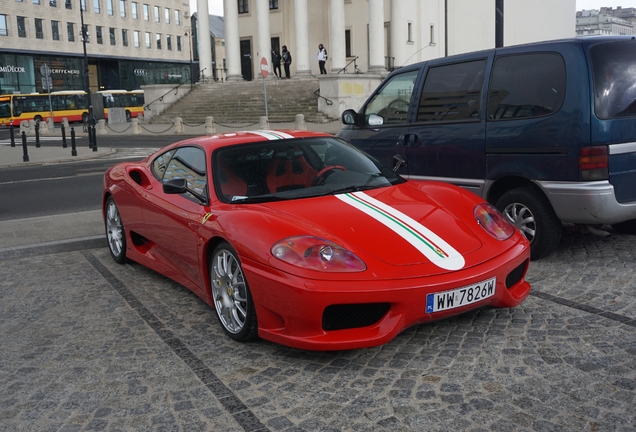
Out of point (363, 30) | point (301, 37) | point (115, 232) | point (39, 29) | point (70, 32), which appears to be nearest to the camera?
point (115, 232)

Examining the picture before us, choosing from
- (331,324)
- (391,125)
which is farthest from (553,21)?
(331,324)

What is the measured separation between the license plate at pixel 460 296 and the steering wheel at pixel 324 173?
4.85 feet

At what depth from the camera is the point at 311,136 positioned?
218 inches

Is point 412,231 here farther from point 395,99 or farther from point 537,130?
point 395,99

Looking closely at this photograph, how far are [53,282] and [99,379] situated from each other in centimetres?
246

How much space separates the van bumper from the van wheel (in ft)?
0.40

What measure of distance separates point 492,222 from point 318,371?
5.29ft

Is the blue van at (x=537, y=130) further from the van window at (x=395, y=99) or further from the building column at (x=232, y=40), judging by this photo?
the building column at (x=232, y=40)

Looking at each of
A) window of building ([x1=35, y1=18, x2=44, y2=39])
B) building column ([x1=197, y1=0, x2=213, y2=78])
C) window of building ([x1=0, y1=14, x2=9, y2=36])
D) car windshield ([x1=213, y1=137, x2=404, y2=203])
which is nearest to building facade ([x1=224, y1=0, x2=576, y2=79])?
building column ([x1=197, y1=0, x2=213, y2=78])

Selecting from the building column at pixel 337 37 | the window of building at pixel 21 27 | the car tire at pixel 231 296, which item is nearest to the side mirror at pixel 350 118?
the car tire at pixel 231 296

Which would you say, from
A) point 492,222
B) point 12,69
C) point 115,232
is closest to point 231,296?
point 492,222

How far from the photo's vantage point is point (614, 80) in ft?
18.7

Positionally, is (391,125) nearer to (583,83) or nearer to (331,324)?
(583,83)

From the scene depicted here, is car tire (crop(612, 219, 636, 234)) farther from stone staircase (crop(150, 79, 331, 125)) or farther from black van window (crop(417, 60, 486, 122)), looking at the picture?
stone staircase (crop(150, 79, 331, 125))
